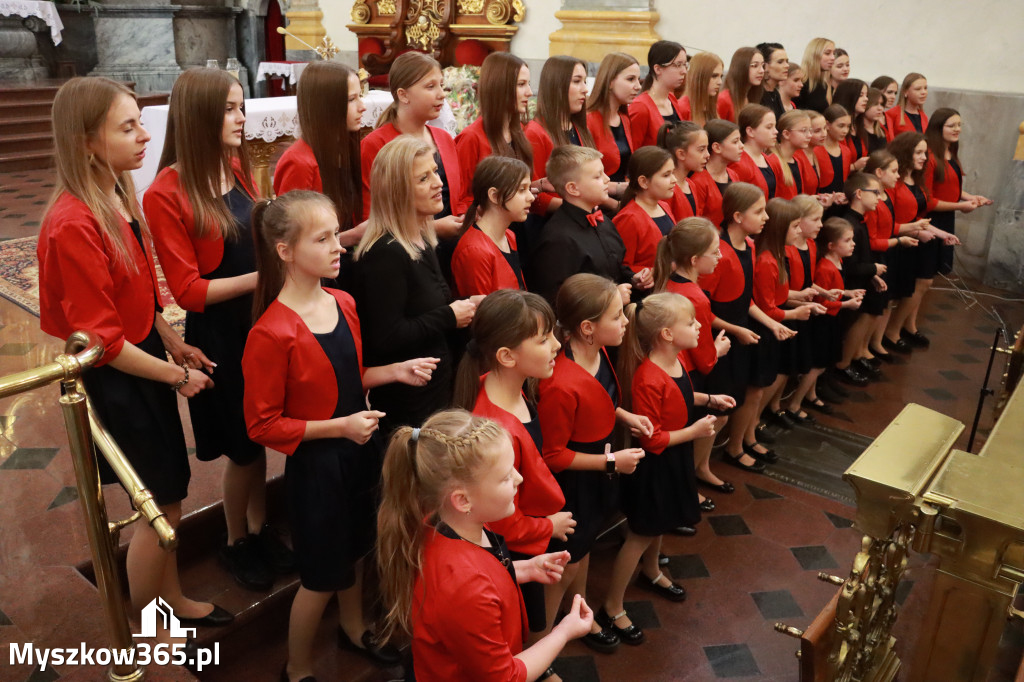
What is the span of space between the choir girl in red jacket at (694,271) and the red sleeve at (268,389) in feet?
5.17

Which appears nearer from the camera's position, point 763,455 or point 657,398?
point 657,398

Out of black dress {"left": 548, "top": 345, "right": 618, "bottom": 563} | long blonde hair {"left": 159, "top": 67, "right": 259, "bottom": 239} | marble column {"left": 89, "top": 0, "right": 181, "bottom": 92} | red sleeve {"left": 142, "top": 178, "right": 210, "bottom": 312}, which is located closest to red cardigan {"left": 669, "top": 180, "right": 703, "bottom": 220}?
black dress {"left": 548, "top": 345, "right": 618, "bottom": 563}

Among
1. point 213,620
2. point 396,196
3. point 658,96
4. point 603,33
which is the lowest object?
point 213,620

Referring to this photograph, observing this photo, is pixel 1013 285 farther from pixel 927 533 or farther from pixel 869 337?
pixel 927 533

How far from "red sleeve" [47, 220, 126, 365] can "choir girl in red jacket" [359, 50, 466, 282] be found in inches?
44.0

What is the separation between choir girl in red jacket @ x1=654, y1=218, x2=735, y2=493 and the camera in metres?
3.24

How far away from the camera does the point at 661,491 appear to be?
9.61ft

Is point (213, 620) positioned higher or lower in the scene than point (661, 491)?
lower

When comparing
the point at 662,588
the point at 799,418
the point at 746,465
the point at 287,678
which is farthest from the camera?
the point at 799,418

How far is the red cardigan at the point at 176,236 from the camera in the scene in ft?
7.92

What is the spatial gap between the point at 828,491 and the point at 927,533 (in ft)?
6.50

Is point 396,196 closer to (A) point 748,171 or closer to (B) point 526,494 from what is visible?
→ (B) point 526,494

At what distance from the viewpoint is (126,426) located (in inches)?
89.5

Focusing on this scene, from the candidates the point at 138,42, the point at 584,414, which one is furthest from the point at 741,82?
the point at 138,42
